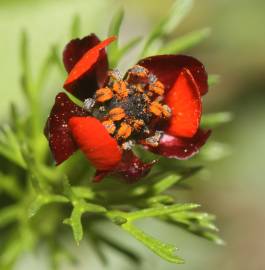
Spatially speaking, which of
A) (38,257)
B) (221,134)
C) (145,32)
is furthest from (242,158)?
(38,257)

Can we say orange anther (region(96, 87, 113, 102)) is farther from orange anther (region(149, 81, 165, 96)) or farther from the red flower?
orange anther (region(149, 81, 165, 96))

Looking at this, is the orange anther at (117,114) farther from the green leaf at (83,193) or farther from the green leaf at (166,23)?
the green leaf at (166,23)

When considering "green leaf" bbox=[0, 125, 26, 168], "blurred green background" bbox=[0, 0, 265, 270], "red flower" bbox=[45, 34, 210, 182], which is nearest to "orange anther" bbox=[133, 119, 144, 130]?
"red flower" bbox=[45, 34, 210, 182]

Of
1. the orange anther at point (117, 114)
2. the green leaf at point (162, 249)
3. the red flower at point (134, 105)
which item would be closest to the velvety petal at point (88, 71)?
the red flower at point (134, 105)

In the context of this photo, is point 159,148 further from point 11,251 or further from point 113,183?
point 11,251

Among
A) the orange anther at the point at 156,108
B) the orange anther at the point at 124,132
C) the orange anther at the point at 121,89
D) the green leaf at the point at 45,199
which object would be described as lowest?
the green leaf at the point at 45,199
